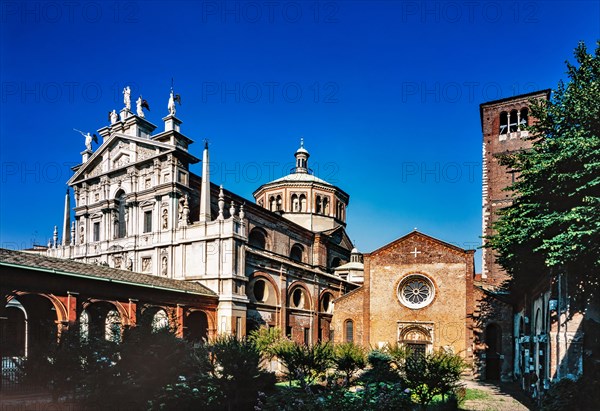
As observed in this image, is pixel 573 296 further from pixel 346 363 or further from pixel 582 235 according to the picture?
pixel 346 363

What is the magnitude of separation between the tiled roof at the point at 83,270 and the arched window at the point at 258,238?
1039 centimetres

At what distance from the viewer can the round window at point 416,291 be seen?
2953cm

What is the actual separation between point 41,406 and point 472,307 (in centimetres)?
2403

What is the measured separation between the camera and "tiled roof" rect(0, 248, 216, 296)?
1580 cm

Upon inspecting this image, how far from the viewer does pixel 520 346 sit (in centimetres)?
2295

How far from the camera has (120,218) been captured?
3023cm

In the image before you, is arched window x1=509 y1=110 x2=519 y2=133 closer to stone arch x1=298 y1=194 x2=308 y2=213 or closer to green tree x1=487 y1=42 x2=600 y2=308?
stone arch x1=298 y1=194 x2=308 y2=213

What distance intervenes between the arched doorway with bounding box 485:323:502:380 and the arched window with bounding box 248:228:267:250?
56.5ft

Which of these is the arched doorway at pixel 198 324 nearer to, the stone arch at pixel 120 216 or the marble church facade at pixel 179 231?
the marble church facade at pixel 179 231

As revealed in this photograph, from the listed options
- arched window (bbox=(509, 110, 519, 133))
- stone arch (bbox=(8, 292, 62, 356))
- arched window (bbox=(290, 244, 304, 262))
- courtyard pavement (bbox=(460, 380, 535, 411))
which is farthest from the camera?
arched window (bbox=(290, 244, 304, 262))

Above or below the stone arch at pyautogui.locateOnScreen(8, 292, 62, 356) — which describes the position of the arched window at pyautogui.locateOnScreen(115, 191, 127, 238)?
above

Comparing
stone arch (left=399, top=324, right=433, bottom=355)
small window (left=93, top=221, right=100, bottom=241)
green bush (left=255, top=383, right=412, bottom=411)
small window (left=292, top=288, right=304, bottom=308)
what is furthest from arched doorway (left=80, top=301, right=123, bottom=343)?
stone arch (left=399, top=324, right=433, bottom=355)

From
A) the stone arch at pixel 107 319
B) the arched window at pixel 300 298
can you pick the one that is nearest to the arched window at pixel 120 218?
the stone arch at pixel 107 319

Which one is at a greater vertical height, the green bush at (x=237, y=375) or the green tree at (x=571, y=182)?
the green tree at (x=571, y=182)
